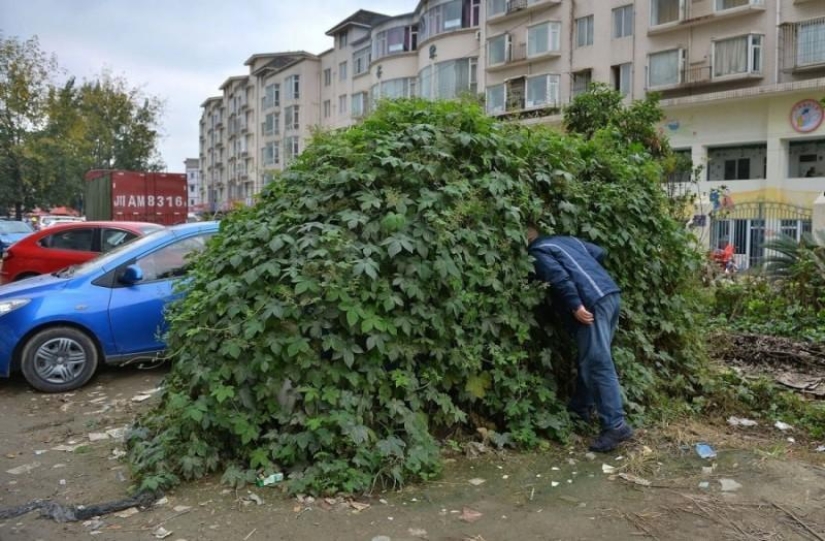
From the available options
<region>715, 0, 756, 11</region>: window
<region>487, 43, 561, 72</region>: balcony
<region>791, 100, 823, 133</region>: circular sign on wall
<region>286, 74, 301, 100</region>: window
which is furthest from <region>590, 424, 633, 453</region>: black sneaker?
<region>286, 74, 301, 100</region>: window

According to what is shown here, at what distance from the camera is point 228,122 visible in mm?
81500

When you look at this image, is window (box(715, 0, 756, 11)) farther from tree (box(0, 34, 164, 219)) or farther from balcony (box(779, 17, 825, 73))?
tree (box(0, 34, 164, 219))

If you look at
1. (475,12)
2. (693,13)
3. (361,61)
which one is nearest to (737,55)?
(693,13)

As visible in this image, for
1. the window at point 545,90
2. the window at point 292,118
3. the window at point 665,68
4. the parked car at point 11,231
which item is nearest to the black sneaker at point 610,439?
the parked car at point 11,231

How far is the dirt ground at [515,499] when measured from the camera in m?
3.58

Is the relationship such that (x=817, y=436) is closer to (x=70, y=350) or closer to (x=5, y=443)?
(x=5, y=443)

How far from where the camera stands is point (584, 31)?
31656 millimetres

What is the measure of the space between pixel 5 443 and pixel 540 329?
4.17 meters

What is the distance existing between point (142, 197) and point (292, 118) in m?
41.4

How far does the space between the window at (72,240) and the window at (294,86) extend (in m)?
49.2

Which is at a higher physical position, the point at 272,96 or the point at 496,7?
the point at 272,96

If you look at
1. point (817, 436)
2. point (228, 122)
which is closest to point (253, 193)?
point (817, 436)

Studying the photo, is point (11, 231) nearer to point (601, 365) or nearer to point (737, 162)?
point (601, 365)

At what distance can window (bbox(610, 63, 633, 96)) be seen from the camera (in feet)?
A: 99.3
